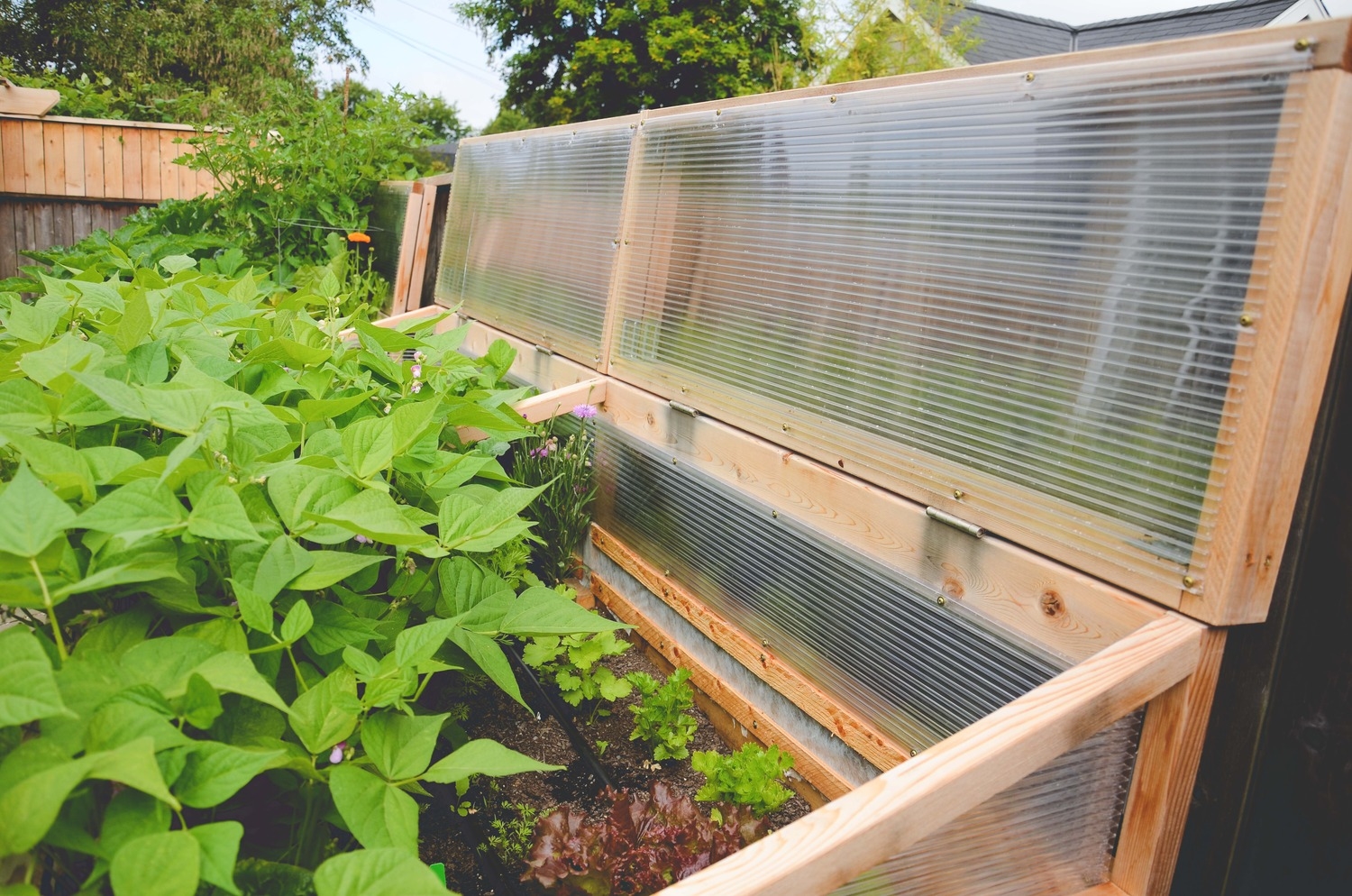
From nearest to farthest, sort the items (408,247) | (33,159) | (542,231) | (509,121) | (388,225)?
(542,231) → (408,247) → (388,225) → (33,159) → (509,121)

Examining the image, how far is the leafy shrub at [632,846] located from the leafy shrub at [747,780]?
144mm

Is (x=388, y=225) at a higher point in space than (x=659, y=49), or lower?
lower

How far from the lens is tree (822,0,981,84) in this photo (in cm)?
1452

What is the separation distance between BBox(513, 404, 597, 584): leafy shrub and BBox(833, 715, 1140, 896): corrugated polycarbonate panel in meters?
1.68

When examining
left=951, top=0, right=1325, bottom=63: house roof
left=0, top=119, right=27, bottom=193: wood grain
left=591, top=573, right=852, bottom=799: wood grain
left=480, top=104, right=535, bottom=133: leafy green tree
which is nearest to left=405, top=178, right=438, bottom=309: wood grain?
left=591, top=573, right=852, bottom=799: wood grain

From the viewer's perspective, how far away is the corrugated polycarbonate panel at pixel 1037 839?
1.14m

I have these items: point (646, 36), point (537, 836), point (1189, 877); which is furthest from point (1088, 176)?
point (646, 36)

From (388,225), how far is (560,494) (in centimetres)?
392

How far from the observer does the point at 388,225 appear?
5.89 m

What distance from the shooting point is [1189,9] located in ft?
50.9

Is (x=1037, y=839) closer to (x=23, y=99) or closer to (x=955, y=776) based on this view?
(x=955, y=776)

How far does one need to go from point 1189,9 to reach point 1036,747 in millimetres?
18852

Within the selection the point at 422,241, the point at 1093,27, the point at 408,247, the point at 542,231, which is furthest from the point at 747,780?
the point at 1093,27

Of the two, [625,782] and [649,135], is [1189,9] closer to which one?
[649,135]
